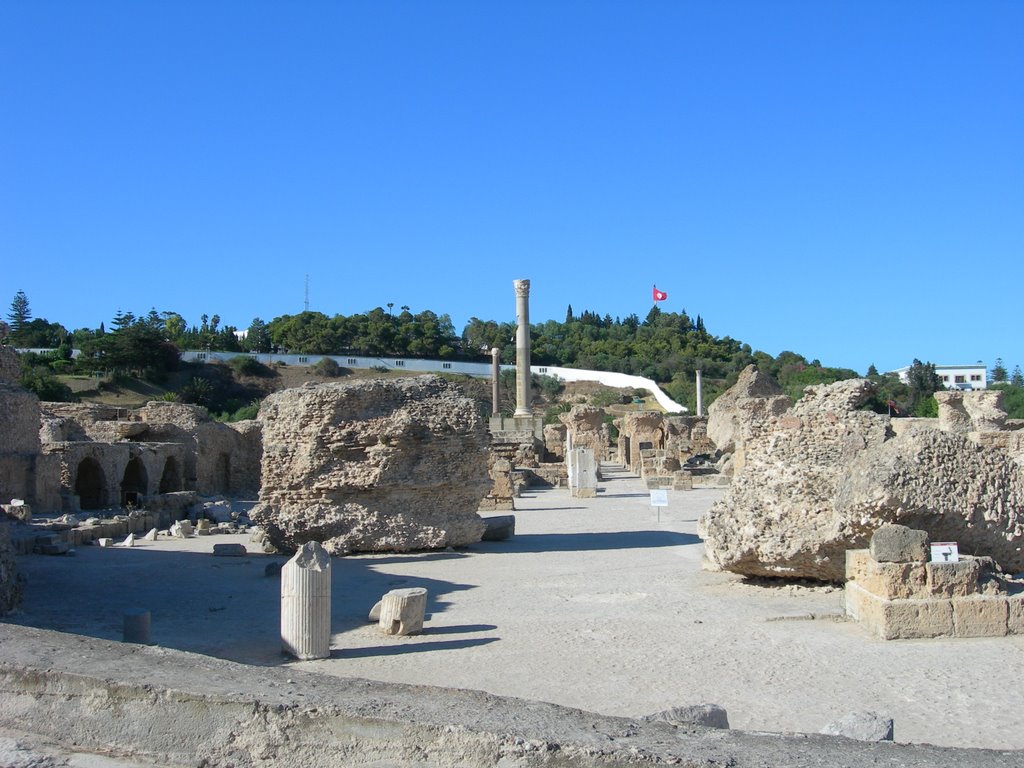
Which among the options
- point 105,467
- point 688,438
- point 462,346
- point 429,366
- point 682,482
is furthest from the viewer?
point 462,346

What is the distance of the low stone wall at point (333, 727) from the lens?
3115mm

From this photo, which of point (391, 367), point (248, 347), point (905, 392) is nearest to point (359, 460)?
point (905, 392)

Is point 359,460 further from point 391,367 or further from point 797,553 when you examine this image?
point 391,367

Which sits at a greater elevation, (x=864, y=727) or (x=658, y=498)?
(x=658, y=498)

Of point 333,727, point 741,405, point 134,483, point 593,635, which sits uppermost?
point 741,405

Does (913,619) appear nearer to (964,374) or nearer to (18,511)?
(18,511)

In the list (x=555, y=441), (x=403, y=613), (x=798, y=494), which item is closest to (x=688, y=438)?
(x=555, y=441)

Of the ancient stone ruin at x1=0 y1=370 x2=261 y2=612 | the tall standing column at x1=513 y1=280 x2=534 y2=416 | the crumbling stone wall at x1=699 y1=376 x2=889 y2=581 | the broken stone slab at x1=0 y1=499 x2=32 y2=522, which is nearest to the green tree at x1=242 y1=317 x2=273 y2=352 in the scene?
the tall standing column at x1=513 y1=280 x2=534 y2=416

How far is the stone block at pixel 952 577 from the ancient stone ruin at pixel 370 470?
24.4 ft

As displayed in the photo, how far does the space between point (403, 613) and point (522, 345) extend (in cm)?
3422

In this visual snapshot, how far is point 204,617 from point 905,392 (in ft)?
199

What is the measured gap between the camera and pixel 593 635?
823 cm

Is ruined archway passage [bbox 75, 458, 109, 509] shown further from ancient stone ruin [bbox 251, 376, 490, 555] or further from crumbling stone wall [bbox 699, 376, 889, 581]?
crumbling stone wall [bbox 699, 376, 889, 581]

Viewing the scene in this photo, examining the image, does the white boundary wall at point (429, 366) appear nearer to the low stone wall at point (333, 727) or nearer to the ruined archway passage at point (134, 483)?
the ruined archway passage at point (134, 483)
